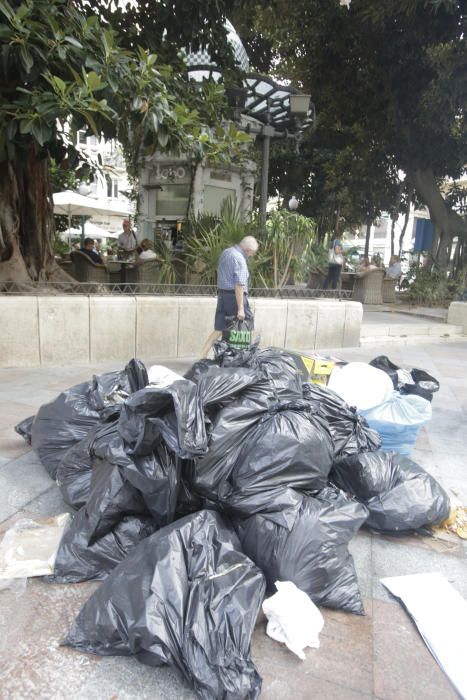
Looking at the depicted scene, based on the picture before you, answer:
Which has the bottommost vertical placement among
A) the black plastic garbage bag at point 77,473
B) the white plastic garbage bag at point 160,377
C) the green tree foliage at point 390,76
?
the black plastic garbage bag at point 77,473

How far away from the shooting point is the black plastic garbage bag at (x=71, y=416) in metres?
3.11

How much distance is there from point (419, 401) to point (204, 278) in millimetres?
4249

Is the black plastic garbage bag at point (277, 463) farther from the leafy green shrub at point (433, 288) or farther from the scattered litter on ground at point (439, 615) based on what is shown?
the leafy green shrub at point (433, 288)

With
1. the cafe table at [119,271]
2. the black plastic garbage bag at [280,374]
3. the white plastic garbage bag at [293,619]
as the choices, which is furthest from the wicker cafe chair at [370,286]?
the white plastic garbage bag at [293,619]

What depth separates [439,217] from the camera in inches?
569

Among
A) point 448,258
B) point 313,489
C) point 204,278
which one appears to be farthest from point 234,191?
point 313,489

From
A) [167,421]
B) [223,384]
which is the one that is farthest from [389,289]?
[167,421]

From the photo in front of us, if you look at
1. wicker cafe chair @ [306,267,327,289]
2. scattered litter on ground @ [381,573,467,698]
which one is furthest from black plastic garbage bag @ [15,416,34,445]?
wicker cafe chair @ [306,267,327,289]

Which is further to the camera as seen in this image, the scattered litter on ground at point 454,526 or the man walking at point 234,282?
the man walking at point 234,282

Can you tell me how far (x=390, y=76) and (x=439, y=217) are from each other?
402 centimetres

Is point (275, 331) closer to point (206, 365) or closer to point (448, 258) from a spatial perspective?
point (206, 365)

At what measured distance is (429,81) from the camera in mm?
12648

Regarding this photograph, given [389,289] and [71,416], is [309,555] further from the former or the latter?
[389,289]

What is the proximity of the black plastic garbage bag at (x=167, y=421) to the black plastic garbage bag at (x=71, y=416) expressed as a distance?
2.63 ft
